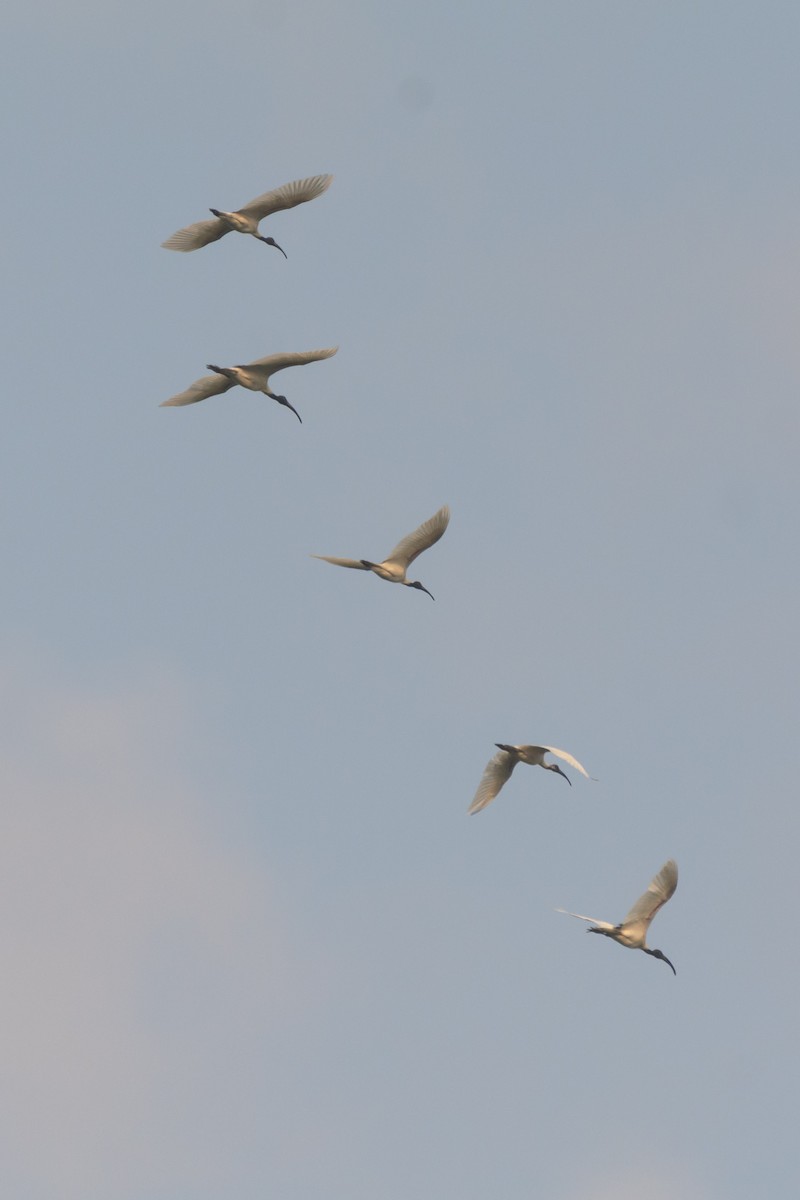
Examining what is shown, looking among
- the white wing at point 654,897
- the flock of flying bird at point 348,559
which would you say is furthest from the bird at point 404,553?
the white wing at point 654,897

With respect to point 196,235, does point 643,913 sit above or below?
below

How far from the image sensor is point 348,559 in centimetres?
7450

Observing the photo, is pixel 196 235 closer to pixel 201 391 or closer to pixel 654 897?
pixel 201 391

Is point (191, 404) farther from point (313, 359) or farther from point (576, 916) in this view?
point (576, 916)

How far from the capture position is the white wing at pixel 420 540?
73812mm

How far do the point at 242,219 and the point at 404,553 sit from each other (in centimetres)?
1089

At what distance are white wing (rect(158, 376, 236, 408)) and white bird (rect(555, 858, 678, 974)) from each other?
1957 cm

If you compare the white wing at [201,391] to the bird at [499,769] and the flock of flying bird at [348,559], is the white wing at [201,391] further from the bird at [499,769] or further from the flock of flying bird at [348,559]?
the bird at [499,769]

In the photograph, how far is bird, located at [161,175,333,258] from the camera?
73625 mm

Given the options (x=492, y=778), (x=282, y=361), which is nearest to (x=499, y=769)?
(x=492, y=778)

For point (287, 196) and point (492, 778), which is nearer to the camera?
point (287, 196)

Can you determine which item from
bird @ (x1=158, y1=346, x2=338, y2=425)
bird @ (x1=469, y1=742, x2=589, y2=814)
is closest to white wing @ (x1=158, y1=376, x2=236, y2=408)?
bird @ (x1=158, y1=346, x2=338, y2=425)

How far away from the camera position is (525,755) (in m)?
77.1

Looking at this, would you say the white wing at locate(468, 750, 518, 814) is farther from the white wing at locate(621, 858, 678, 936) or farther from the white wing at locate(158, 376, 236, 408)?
the white wing at locate(158, 376, 236, 408)
